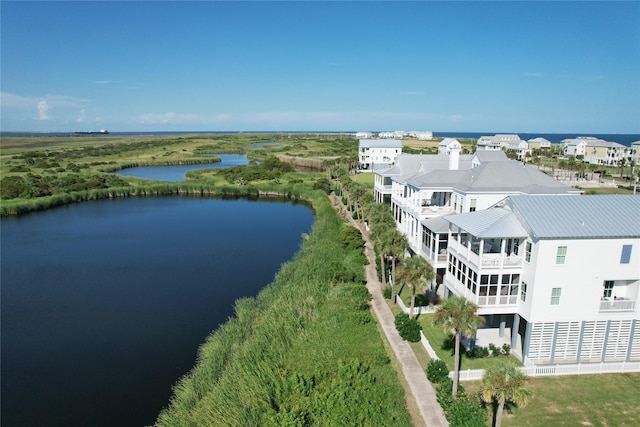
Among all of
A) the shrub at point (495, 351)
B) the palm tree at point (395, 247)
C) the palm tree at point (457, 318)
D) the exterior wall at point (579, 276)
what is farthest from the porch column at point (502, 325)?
the palm tree at point (395, 247)

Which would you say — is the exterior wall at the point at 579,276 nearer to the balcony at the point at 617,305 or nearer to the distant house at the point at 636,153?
the balcony at the point at 617,305

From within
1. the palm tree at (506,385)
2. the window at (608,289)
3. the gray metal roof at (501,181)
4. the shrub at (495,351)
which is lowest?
the shrub at (495,351)

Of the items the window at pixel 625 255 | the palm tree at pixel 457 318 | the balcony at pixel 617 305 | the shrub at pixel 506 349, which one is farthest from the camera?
the shrub at pixel 506 349

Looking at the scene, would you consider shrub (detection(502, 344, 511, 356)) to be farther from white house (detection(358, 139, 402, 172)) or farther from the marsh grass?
white house (detection(358, 139, 402, 172))

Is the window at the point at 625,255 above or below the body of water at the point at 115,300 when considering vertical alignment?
above

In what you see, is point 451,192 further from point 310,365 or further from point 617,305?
point 310,365
